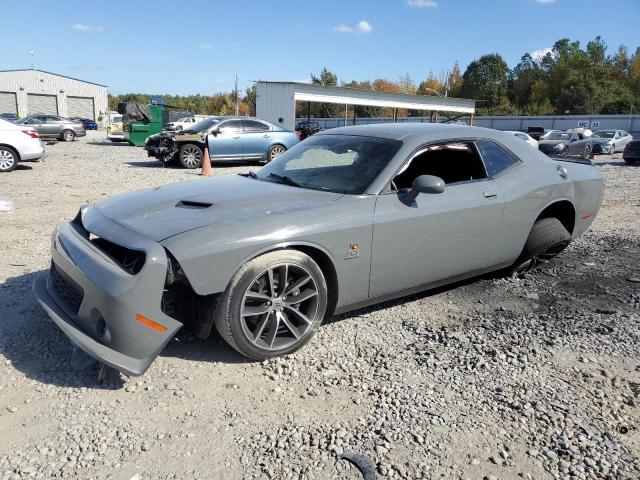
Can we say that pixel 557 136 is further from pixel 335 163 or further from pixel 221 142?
pixel 335 163

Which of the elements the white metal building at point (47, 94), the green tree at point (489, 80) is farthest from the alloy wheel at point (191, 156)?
the green tree at point (489, 80)

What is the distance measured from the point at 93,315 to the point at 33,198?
23.8ft

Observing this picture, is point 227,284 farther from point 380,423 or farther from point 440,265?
point 440,265

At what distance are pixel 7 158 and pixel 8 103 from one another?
49.7 metres

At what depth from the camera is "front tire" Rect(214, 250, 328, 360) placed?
9.46 feet

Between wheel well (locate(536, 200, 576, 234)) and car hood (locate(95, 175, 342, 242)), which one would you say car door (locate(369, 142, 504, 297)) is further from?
wheel well (locate(536, 200, 576, 234))

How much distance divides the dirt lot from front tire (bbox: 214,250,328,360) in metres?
0.16

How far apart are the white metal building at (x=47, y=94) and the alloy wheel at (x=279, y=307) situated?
61112 millimetres

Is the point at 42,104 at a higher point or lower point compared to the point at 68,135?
higher

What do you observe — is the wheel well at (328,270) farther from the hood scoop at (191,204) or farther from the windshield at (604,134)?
the windshield at (604,134)

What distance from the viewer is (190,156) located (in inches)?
555

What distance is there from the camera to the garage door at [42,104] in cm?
5422

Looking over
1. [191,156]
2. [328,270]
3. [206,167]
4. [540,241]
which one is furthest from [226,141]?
[328,270]

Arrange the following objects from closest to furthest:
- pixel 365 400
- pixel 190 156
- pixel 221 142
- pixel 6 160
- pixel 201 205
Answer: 1. pixel 365 400
2. pixel 201 205
3. pixel 6 160
4. pixel 190 156
5. pixel 221 142
